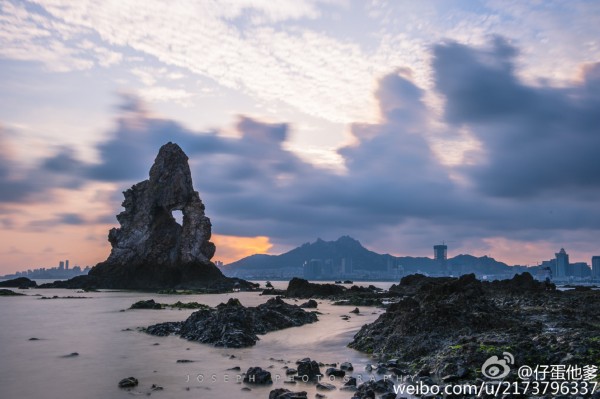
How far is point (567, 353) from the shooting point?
1555cm

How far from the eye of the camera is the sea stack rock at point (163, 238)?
4764 inches

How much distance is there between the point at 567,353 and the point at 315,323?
26.3 metres

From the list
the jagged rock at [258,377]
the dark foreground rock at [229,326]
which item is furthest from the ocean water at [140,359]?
the dark foreground rock at [229,326]

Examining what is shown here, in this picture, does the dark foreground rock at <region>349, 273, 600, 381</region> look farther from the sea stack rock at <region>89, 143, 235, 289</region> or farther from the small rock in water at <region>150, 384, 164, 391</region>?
the sea stack rock at <region>89, 143, 235, 289</region>

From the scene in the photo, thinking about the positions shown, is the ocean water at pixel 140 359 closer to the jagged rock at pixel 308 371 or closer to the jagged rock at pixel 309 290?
the jagged rock at pixel 308 371

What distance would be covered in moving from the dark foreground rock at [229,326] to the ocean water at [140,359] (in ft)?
3.04

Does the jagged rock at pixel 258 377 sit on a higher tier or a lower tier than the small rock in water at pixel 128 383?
higher

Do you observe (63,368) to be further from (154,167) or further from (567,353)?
(154,167)

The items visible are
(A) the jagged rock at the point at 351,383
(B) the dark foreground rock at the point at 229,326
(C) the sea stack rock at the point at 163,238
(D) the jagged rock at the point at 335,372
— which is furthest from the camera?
(C) the sea stack rock at the point at 163,238

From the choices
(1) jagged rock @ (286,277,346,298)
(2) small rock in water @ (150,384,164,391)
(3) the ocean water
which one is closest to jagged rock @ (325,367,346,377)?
(3) the ocean water

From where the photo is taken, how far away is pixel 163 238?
126 meters

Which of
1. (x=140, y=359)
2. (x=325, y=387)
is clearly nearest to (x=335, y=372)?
(x=325, y=387)

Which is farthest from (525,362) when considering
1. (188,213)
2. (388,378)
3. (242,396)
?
(188,213)

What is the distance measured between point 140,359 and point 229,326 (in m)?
7.25
